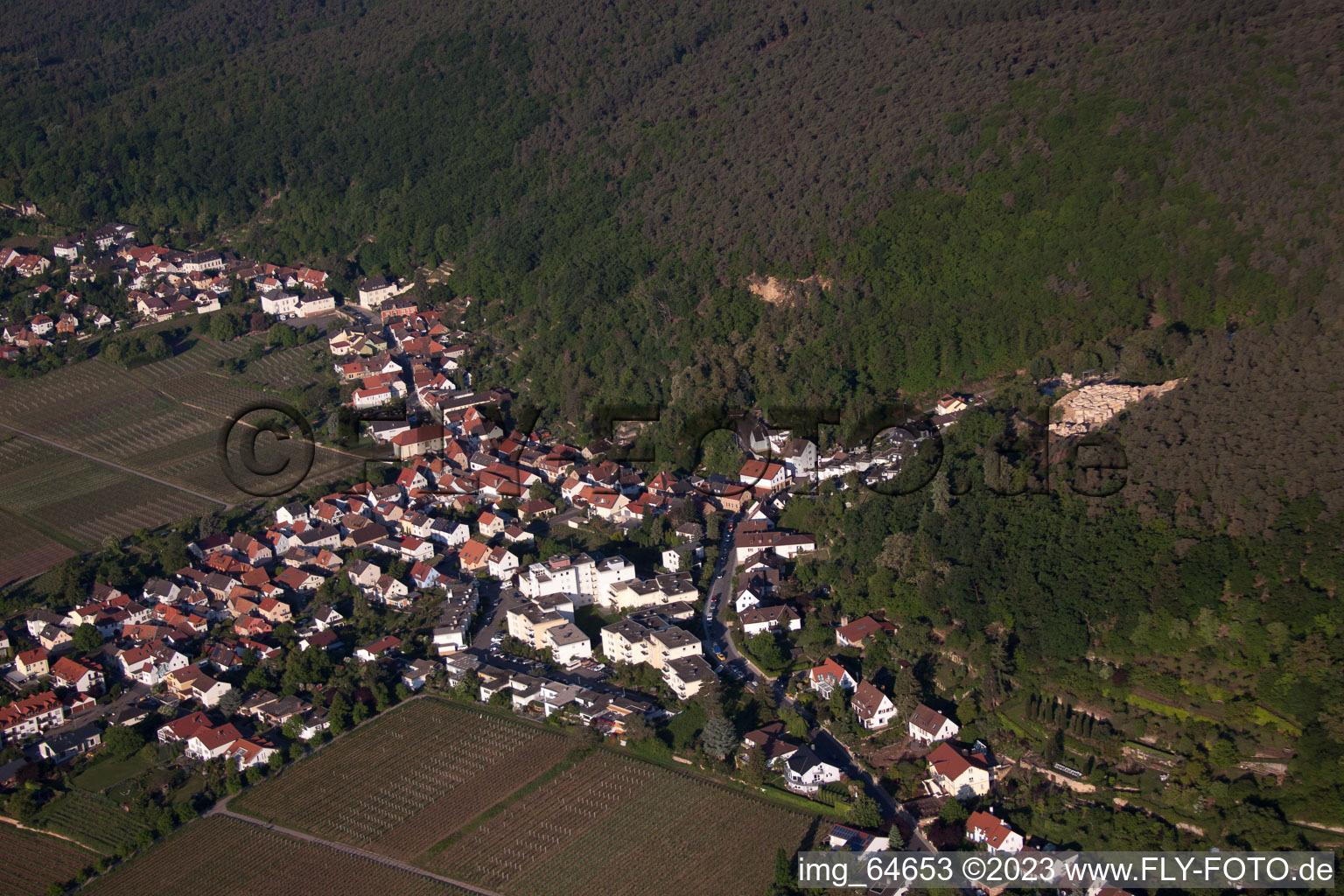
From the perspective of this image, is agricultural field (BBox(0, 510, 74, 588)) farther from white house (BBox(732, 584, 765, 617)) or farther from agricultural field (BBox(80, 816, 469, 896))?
white house (BBox(732, 584, 765, 617))

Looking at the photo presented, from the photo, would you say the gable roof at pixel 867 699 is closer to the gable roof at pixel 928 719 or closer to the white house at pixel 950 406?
the gable roof at pixel 928 719

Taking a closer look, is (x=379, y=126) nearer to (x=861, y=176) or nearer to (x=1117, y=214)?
(x=861, y=176)

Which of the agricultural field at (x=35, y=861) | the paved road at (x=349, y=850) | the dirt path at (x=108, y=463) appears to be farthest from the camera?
the dirt path at (x=108, y=463)

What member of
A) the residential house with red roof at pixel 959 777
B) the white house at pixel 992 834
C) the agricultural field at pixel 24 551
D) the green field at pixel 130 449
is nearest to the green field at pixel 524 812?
the residential house with red roof at pixel 959 777

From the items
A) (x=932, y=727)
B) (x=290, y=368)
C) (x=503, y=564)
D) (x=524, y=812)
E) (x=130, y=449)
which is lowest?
(x=524, y=812)

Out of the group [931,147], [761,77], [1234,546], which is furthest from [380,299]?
[1234,546]

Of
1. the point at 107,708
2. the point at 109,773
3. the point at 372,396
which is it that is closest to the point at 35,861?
the point at 109,773

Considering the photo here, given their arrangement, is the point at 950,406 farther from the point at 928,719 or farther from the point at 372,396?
the point at 372,396
